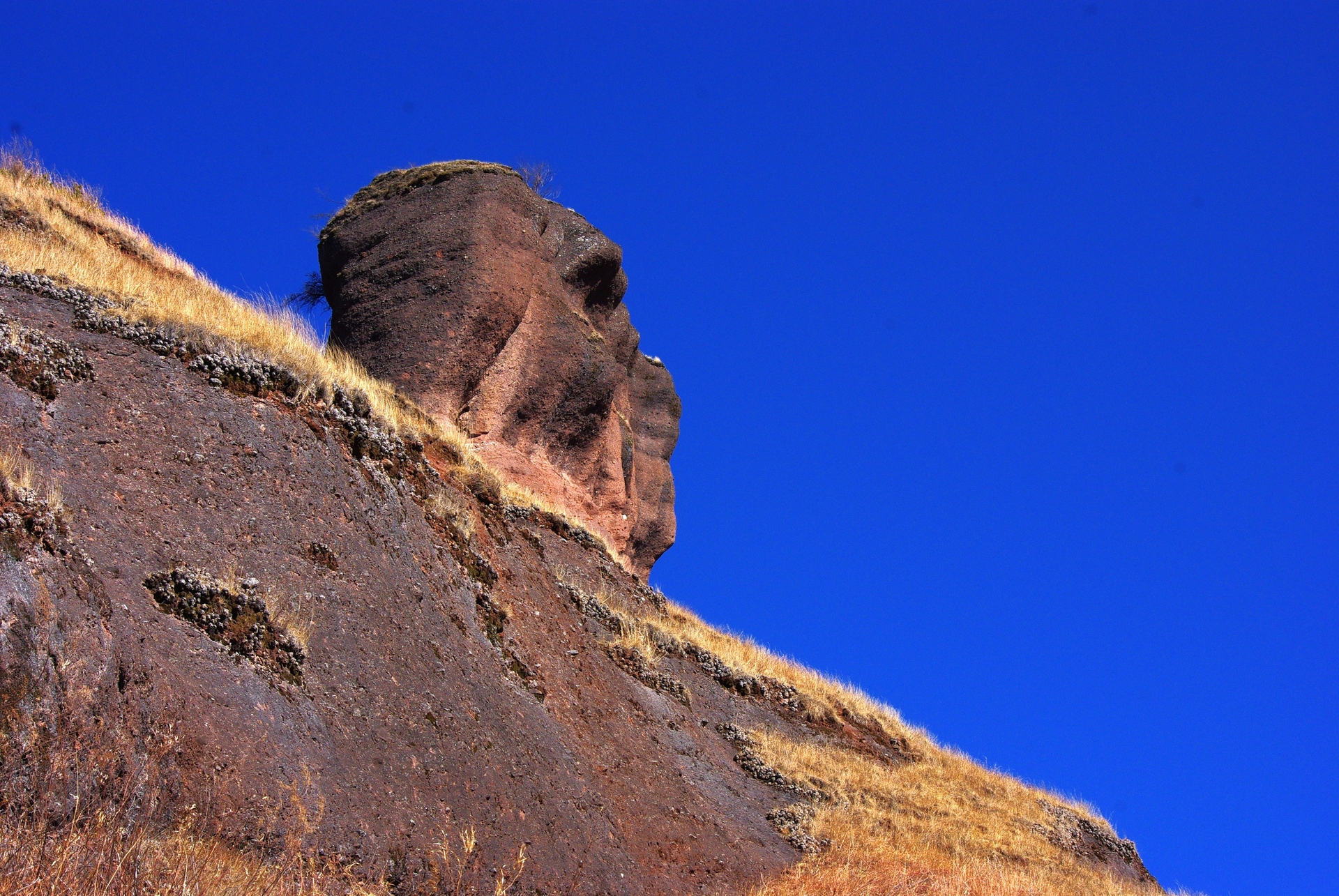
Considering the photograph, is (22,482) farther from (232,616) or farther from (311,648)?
(311,648)

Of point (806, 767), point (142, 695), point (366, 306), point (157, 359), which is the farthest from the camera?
point (366, 306)

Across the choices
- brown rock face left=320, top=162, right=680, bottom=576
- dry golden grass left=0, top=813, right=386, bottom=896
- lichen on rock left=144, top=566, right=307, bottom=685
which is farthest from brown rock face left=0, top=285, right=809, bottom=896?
brown rock face left=320, top=162, right=680, bottom=576

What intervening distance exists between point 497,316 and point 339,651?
12.3 m

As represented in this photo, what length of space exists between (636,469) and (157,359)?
1821 centimetres

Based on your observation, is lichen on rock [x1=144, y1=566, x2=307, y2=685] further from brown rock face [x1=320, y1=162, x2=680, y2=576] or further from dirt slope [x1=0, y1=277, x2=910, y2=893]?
brown rock face [x1=320, y1=162, x2=680, y2=576]

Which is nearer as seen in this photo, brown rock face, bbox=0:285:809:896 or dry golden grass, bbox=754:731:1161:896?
brown rock face, bbox=0:285:809:896

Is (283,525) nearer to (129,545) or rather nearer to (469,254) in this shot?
(129,545)

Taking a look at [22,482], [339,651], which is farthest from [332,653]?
[22,482]

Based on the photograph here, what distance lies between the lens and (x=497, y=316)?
2034 centimetres

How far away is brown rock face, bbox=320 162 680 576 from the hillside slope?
12.7 ft

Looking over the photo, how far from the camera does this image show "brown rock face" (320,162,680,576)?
776 inches

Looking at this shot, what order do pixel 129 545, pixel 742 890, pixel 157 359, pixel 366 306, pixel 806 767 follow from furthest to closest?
pixel 366 306, pixel 806 767, pixel 742 890, pixel 157 359, pixel 129 545

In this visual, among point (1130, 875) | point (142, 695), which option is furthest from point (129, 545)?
point (1130, 875)

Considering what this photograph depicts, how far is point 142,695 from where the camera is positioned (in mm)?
6605
